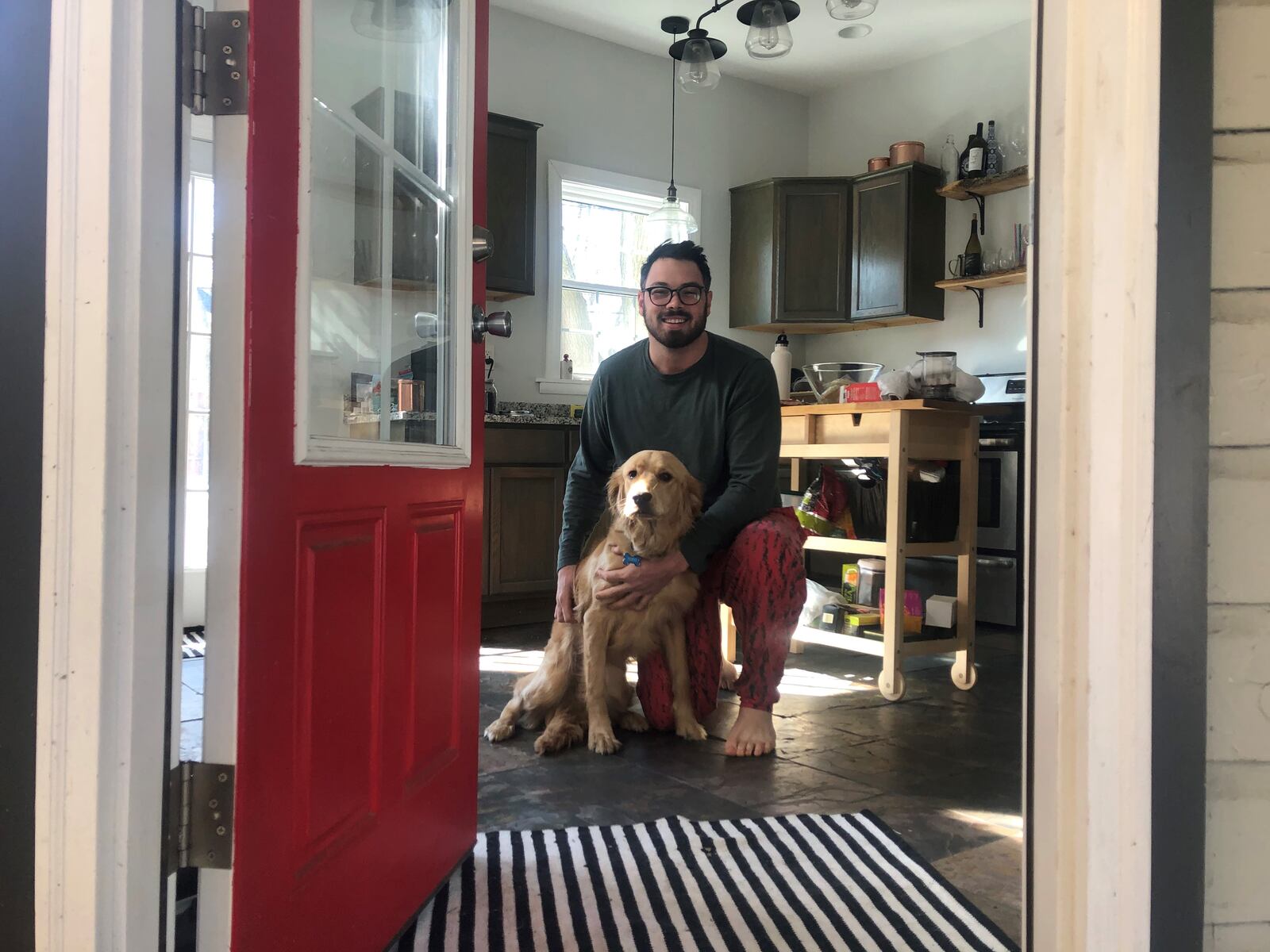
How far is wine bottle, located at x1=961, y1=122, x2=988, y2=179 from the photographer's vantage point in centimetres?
485

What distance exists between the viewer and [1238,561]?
834 mm

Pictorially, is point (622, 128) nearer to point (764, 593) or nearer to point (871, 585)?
point (871, 585)

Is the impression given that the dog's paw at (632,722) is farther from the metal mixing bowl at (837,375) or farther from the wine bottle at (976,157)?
the wine bottle at (976,157)

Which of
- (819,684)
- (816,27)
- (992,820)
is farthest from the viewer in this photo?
(816,27)

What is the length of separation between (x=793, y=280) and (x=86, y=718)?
5.12 m

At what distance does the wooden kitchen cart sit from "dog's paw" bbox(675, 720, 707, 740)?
0.73m

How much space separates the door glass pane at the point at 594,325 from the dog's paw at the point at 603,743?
3297mm

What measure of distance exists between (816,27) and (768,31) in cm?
143

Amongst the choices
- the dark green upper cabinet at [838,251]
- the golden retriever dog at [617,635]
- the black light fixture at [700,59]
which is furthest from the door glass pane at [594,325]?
the golden retriever dog at [617,635]

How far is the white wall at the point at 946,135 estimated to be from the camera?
493 centimetres

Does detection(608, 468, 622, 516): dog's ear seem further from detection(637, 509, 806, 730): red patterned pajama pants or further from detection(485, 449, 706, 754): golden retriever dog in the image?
detection(637, 509, 806, 730): red patterned pajama pants

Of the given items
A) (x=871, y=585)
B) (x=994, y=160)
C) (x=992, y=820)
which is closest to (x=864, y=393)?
(x=871, y=585)

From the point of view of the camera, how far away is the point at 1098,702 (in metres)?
0.81

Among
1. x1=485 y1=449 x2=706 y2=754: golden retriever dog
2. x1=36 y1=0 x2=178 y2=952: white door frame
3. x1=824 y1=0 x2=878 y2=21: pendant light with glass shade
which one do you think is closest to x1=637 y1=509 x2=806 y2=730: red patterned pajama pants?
x1=485 y1=449 x2=706 y2=754: golden retriever dog
